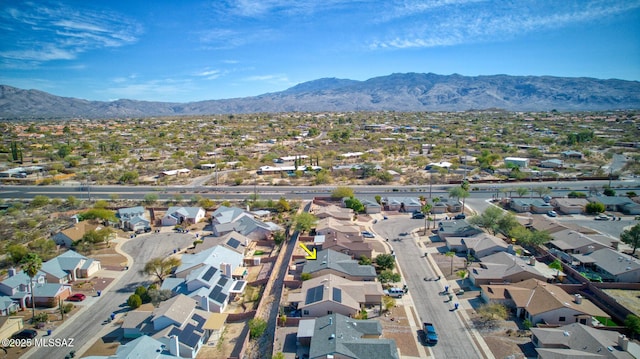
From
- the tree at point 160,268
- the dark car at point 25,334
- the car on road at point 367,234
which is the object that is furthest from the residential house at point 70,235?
the car on road at point 367,234

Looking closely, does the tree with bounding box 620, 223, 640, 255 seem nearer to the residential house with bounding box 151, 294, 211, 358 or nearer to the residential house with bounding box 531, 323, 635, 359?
the residential house with bounding box 531, 323, 635, 359

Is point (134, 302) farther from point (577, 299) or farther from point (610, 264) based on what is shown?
point (610, 264)

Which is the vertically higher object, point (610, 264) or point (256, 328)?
point (610, 264)

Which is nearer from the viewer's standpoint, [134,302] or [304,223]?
[134,302]

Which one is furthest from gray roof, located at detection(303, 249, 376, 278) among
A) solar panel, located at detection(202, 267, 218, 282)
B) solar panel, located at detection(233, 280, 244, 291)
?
solar panel, located at detection(202, 267, 218, 282)

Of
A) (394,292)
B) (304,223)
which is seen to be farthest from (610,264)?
(304,223)
